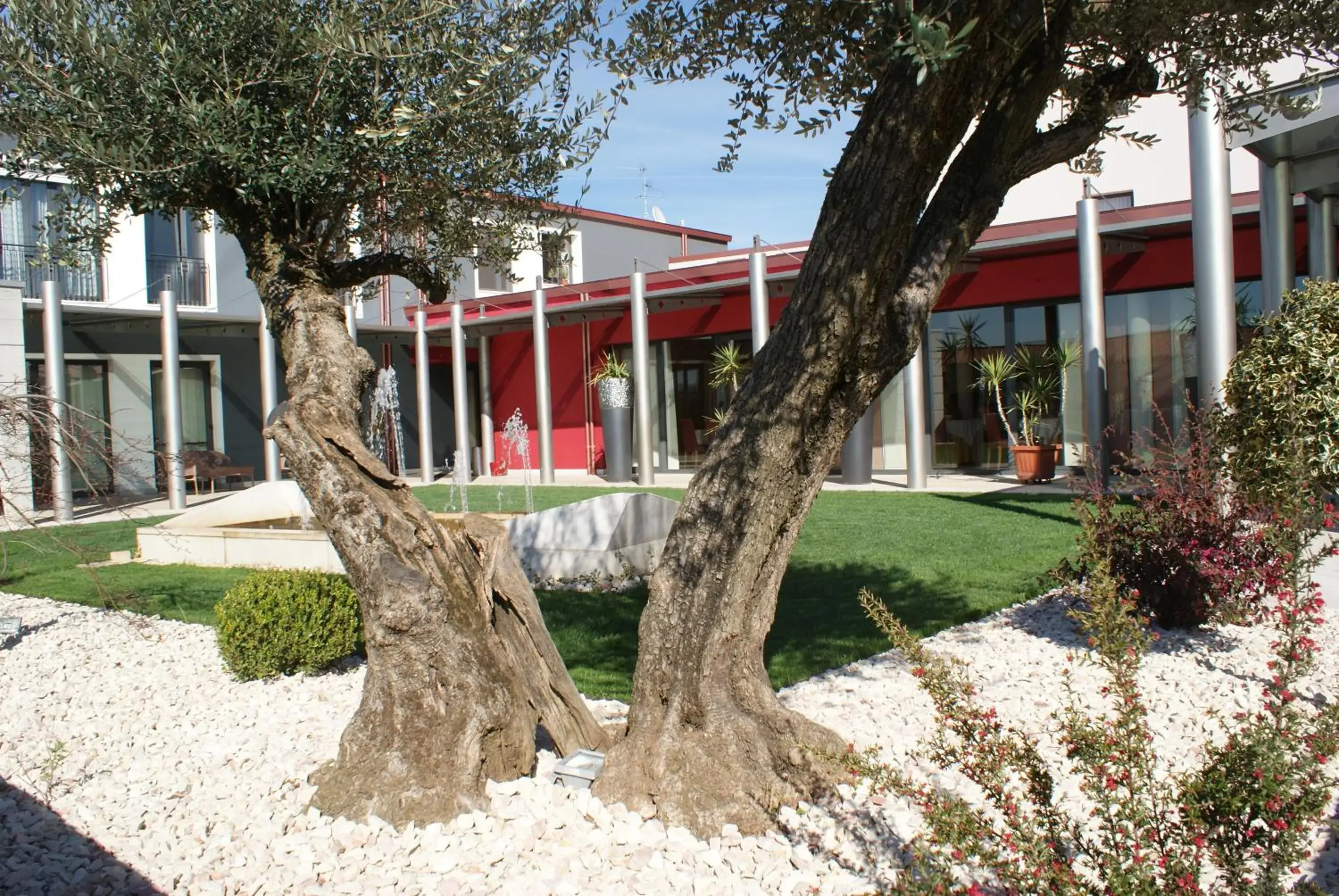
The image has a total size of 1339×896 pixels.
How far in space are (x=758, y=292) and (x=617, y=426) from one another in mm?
4819

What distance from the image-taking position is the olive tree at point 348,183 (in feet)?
13.6

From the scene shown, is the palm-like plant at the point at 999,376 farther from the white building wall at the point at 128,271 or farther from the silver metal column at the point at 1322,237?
the white building wall at the point at 128,271

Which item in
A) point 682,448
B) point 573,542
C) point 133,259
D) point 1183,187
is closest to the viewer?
point 573,542

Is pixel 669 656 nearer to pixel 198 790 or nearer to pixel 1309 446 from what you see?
pixel 198 790

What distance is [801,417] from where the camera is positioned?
3.87 meters

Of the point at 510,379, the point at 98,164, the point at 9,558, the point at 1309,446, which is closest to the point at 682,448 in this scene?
the point at 510,379

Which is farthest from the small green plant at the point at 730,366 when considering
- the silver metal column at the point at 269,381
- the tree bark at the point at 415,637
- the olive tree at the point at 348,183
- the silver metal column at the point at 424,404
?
the tree bark at the point at 415,637

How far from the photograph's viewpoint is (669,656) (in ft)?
13.4

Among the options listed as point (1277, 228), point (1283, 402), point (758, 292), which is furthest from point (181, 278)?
point (1283, 402)

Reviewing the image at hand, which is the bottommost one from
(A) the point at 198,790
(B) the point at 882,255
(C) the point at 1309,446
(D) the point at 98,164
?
(A) the point at 198,790

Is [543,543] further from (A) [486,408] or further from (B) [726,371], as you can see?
(A) [486,408]

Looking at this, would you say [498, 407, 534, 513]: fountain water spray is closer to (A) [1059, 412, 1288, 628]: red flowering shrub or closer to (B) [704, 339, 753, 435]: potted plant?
(B) [704, 339, 753, 435]: potted plant

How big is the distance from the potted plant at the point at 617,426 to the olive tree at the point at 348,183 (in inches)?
585

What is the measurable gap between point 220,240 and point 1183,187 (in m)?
19.6
